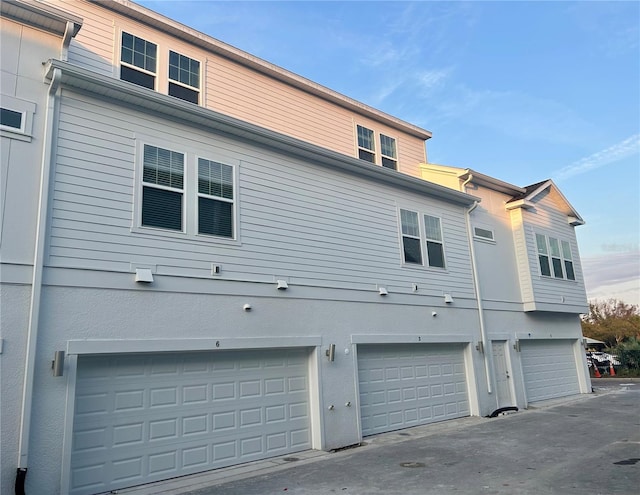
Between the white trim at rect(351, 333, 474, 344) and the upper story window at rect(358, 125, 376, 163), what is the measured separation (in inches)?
203

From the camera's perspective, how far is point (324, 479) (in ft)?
20.6

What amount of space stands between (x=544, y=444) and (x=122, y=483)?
6963mm

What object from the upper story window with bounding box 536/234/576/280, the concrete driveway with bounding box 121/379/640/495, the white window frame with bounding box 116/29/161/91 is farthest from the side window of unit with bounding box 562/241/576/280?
the white window frame with bounding box 116/29/161/91

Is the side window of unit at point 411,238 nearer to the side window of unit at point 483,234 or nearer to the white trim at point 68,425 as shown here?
the side window of unit at point 483,234

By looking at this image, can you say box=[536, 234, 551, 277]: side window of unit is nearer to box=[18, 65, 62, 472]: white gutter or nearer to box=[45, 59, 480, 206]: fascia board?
box=[45, 59, 480, 206]: fascia board

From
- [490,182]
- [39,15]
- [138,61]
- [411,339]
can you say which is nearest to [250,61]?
[138,61]

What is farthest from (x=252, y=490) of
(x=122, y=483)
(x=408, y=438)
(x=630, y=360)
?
(x=630, y=360)

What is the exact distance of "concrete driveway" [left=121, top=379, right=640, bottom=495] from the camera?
5.75 m

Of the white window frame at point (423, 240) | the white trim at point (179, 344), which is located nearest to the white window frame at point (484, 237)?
the white window frame at point (423, 240)

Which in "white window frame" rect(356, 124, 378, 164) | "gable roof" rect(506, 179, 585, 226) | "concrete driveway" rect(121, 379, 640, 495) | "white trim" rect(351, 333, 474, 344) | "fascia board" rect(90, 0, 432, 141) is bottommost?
"concrete driveway" rect(121, 379, 640, 495)

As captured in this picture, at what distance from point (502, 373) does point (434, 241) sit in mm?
4175

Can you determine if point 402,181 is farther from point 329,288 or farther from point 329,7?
point 329,7

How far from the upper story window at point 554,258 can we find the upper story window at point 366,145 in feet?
19.8

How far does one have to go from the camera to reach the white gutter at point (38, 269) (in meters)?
5.23
